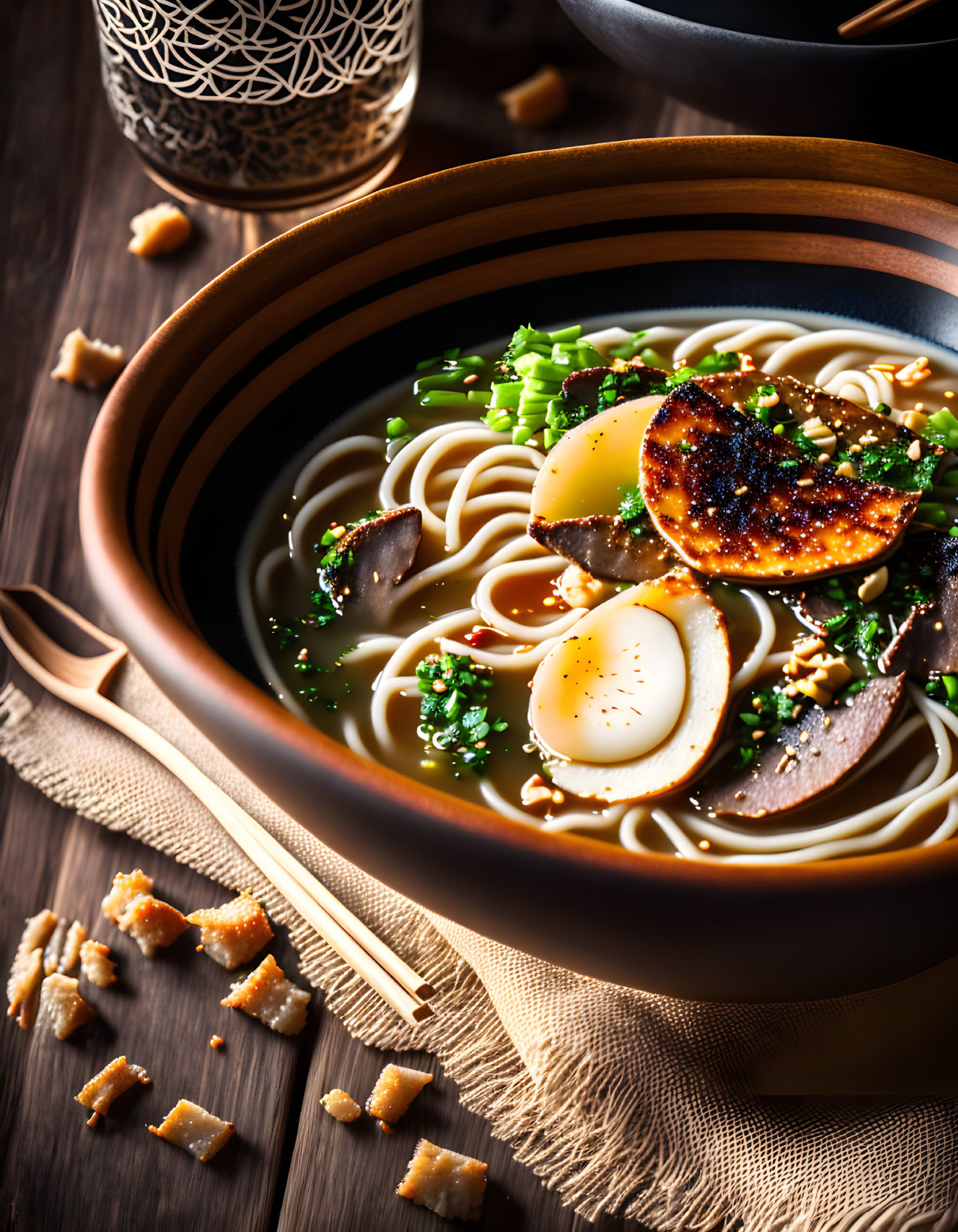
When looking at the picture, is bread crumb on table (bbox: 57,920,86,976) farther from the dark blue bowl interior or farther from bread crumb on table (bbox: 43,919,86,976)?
the dark blue bowl interior

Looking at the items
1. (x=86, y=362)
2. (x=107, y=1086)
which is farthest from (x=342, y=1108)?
(x=86, y=362)

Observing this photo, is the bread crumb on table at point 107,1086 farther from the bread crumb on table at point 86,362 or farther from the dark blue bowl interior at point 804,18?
the dark blue bowl interior at point 804,18

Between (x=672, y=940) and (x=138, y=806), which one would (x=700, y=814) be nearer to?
(x=672, y=940)

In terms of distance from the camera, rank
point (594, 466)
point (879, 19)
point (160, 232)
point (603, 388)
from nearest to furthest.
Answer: point (594, 466), point (603, 388), point (879, 19), point (160, 232)

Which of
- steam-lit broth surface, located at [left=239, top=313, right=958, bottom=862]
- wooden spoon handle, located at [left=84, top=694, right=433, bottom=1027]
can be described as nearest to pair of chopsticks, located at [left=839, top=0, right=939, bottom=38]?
steam-lit broth surface, located at [left=239, top=313, right=958, bottom=862]

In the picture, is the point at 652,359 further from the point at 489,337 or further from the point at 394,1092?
the point at 394,1092

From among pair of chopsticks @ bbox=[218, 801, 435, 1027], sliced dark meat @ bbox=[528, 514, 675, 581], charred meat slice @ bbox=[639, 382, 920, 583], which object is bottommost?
pair of chopsticks @ bbox=[218, 801, 435, 1027]

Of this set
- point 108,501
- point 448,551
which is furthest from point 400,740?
point 108,501
